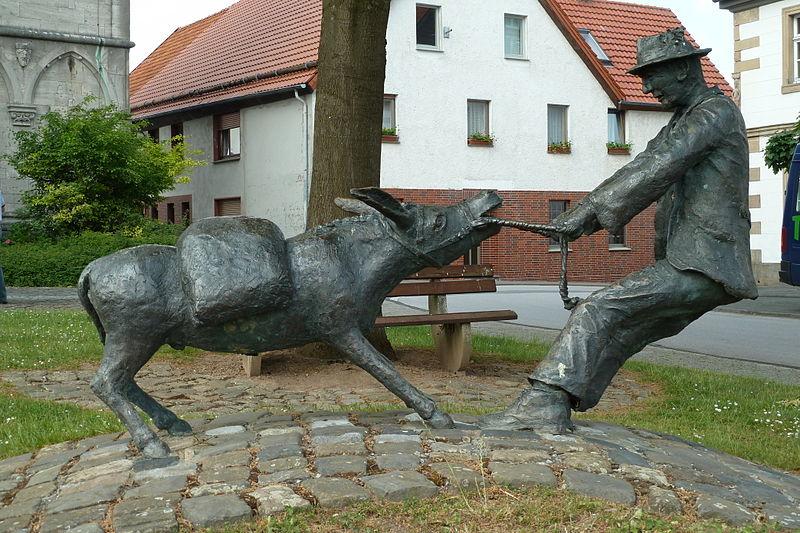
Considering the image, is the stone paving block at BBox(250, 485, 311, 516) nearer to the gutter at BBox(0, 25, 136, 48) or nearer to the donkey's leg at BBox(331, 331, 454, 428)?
the donkey's leg at BBox(331, 331, 454, 428)

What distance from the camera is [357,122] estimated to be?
7.90m

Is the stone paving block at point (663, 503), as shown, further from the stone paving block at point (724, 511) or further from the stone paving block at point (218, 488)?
the stone paving block at point (218, 488)

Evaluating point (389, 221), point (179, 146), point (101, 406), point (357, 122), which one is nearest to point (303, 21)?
point (179, 146)

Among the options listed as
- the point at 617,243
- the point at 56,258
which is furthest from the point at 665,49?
the point at 617,243

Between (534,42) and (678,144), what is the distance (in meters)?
22.5

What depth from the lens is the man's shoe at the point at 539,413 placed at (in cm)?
461

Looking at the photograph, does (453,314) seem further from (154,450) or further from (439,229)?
(154,450)

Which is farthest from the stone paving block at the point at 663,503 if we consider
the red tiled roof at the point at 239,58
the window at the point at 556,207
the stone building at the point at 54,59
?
the window at the point at 556,207

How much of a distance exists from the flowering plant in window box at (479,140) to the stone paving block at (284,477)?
21831 mm

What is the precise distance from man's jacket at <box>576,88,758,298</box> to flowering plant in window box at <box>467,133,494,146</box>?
67.2 feet

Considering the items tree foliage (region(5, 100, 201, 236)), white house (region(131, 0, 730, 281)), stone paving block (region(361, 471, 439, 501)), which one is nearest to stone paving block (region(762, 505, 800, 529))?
stone paving block (region(361, 471, 439, 501))

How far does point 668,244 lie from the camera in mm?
4844

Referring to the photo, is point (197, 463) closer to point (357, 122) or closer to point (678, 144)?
point (678, 144)

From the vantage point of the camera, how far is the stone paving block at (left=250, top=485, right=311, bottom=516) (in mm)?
3512
